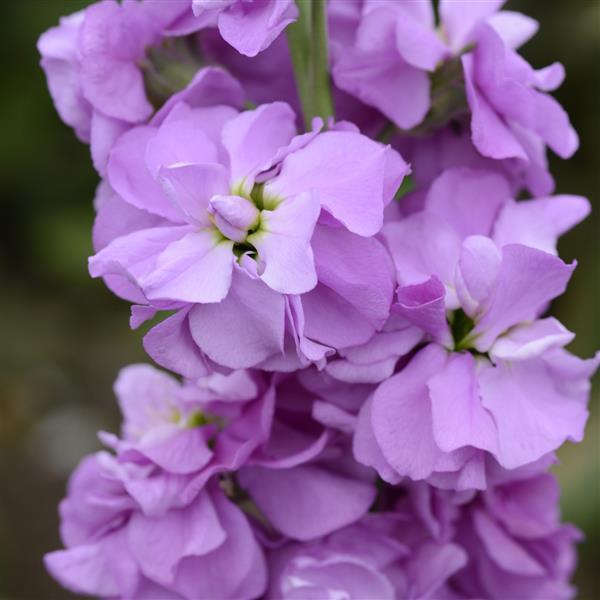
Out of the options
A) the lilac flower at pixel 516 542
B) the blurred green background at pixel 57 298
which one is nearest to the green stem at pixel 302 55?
the lilac flower at pixel 516 542

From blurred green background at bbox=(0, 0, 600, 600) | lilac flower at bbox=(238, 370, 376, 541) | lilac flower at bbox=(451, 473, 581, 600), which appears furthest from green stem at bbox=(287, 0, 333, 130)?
blurred green background at bbox=(0, 0, 600, 600)

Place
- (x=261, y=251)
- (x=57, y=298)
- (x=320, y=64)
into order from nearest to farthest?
(x=261, y=251) → (x=320, y=64) → (x=57, y=298)

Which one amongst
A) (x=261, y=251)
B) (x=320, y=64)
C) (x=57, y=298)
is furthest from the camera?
(x=57, y=298)

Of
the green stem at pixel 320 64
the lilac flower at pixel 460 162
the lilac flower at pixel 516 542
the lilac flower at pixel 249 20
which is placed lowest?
the lilac flower at pixel 516 542

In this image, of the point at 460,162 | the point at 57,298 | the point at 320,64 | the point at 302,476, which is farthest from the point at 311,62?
the point at 57,298

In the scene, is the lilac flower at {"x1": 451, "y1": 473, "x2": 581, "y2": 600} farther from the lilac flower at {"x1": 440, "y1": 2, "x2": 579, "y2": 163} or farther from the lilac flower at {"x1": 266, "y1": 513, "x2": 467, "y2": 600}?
the lilac flower at {"x1": 440, "y1": 2, "x2": 579, "y2": 163}

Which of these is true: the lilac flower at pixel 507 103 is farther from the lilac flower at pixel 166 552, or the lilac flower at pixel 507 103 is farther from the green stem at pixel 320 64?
the lilac flower at pixel 166 552

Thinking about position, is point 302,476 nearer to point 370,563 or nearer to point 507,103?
point 370,563
